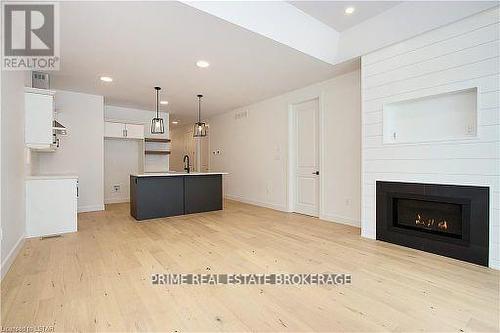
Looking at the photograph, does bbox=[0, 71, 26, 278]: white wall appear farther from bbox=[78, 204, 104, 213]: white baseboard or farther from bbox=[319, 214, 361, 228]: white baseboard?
bbox=[319, 214, 361, 228]: white baseboard

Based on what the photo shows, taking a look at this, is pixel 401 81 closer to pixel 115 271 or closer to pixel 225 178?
pixel 115 271

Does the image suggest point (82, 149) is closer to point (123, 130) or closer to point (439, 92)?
point (123, 130)

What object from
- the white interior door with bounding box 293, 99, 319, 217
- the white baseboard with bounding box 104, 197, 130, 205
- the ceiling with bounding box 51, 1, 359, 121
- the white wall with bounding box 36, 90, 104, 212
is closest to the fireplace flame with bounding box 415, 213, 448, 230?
the white interior door with bounding box 293, 99, 319, 217

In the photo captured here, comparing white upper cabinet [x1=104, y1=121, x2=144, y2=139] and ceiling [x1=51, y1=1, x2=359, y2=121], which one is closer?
ceiling [x1=51, y1=1, x2=359, y2=121]

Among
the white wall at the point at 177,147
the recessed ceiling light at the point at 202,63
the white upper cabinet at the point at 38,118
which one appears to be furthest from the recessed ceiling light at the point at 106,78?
the white wall at the point at 177,147

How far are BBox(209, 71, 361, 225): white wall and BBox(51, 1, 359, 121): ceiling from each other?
404mm

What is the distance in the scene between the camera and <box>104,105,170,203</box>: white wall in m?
6.91

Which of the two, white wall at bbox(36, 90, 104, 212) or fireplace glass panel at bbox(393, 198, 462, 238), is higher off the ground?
white wall at bbox(36, 90, 104, 212)

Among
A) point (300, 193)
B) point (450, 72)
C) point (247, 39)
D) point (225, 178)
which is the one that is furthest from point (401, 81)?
point (225, 178)

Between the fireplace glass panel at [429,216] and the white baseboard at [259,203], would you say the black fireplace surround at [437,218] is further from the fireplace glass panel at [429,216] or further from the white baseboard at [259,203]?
the white baseboard at [259,203]

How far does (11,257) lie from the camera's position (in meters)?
2.71

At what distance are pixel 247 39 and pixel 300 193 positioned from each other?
11.5 feet

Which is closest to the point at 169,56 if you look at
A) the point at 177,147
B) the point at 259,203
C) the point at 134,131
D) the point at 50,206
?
the point at 50,206

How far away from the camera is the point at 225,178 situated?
800cm
